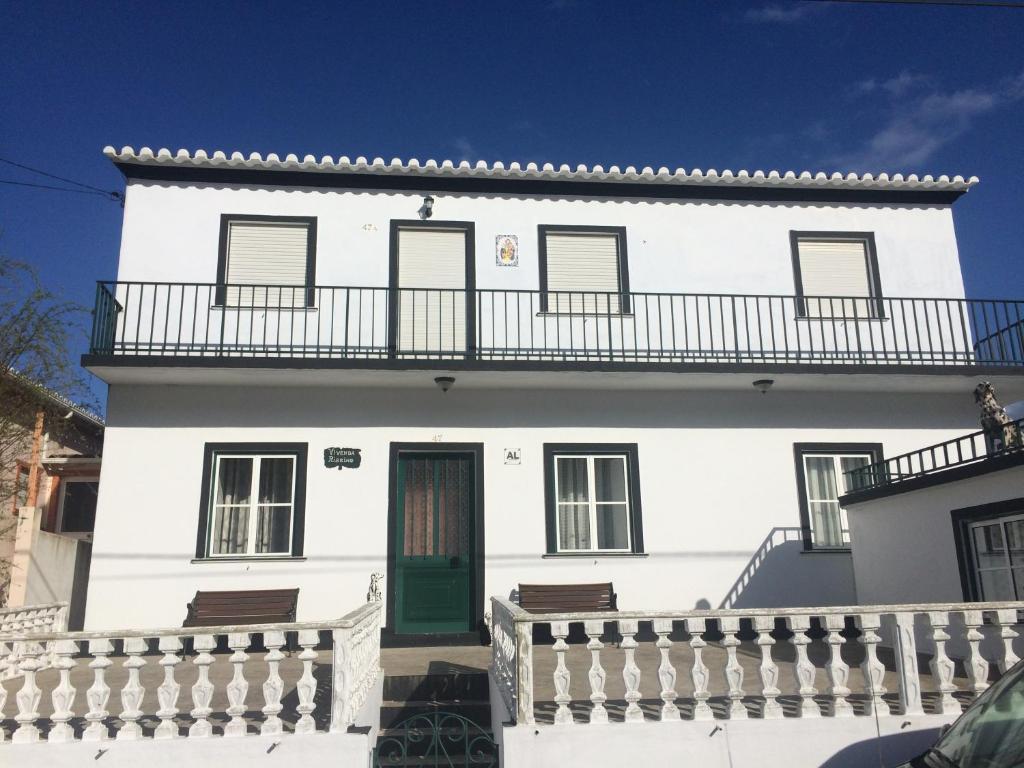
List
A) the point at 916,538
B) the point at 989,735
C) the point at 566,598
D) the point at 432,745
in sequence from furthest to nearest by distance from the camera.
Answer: the point at 566,598 → the point at 916,538 → the point at 432,745 → the point at 989,735

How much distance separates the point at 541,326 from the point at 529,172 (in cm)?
225

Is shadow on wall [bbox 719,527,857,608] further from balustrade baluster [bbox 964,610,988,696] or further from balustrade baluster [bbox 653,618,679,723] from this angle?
balustrade baluster [bbox 653,618,679,723]

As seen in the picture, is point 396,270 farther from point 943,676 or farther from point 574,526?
point 943,676

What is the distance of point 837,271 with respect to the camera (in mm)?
12289

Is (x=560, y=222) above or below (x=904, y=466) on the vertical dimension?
above

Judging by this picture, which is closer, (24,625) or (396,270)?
(24,625)

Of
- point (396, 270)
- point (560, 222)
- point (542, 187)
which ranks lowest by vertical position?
point (396, 270)

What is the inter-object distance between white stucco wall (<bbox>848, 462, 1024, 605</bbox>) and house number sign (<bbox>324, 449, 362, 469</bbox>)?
20.2 ft

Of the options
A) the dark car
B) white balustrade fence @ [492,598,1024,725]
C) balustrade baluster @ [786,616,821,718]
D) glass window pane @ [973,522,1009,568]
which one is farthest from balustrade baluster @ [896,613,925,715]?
glass window pane @ [973,522,1009,568]

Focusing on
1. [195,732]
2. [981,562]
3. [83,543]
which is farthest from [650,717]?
[83,543]

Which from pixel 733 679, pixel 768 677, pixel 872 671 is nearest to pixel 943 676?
pixel 872 671

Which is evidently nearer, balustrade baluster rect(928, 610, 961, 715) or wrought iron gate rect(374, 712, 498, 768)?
balustrade baluster rect(928, 610, 961, 715)

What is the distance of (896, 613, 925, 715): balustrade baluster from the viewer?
570 cm

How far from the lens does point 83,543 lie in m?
13.1
